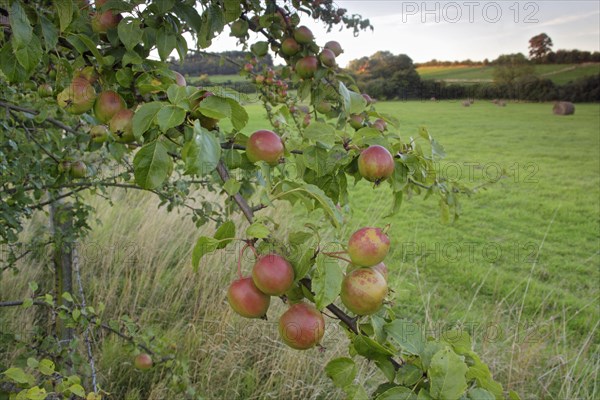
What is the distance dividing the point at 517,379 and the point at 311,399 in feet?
3.08

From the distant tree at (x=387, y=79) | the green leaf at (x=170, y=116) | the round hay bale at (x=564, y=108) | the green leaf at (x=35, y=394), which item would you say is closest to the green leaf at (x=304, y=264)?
the green leaf at (x=170, y=116)

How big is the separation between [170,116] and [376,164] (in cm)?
31

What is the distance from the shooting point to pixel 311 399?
1.85 meters

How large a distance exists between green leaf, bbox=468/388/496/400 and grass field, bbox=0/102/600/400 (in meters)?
0.17

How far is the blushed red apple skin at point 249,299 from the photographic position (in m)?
0.58

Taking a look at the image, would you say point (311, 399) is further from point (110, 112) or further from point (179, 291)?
Answer: point (110, 112)

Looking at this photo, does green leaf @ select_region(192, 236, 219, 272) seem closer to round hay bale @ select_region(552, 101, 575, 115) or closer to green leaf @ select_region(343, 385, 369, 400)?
green leaf @ select_region(343, 385, 369, 400)

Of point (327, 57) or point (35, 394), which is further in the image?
point (327, 57)

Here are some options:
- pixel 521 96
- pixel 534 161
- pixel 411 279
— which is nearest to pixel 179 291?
pixel 411 279

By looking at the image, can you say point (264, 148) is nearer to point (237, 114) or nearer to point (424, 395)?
point (237, 114)

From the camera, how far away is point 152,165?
0.57 m

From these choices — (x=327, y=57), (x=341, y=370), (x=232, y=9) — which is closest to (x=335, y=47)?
(x=327, y=57)

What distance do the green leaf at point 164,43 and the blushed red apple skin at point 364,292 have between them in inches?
17.8

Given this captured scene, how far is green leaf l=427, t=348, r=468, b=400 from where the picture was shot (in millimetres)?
518
